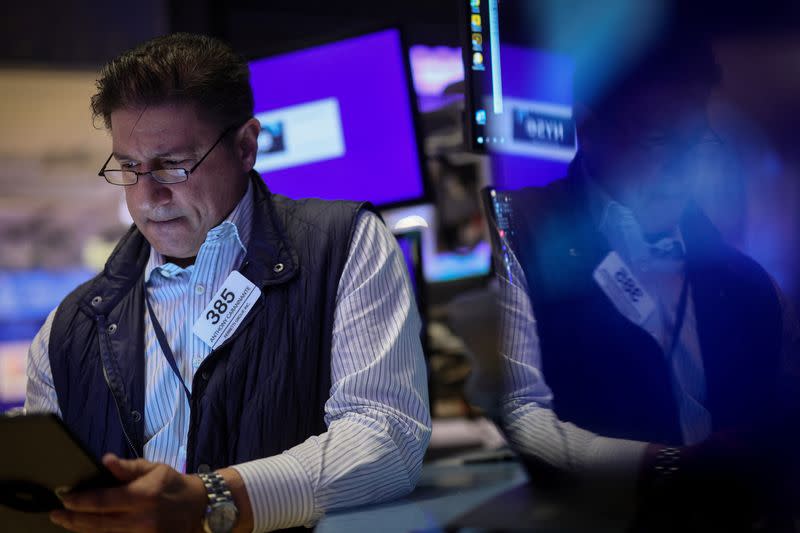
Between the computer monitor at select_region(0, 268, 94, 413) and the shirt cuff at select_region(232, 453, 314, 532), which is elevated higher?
the computer monitor at select_region(0, 268, 94, 413)

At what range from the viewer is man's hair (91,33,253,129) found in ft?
4.64

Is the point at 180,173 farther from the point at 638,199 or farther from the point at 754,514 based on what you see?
the point at 754,514

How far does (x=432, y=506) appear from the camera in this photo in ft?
2.54

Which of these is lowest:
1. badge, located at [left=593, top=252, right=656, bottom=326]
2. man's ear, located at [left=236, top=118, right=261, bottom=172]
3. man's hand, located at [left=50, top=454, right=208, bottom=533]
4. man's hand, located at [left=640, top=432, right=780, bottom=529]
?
man's hand, located at [left=50, top=454, right=208, bottom=533]

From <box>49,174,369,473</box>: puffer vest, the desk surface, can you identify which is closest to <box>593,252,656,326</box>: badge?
the desk surface

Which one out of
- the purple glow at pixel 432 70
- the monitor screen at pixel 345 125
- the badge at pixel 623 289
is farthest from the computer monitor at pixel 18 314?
the badge at pixel 623 289

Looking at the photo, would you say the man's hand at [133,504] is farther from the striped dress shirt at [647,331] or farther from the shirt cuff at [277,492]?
the striped dress shirt at [647,331]

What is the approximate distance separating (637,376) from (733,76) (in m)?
0.19

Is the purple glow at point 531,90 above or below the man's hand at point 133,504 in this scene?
above

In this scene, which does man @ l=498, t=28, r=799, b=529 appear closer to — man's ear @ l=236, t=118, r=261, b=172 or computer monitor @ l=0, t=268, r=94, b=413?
man's ear @ l=236, t=118, r=261, b=172

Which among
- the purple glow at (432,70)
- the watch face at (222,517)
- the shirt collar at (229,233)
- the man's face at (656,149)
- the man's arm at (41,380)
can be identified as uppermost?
the purple glow at (432,70)

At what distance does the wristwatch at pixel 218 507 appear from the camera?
1.03m

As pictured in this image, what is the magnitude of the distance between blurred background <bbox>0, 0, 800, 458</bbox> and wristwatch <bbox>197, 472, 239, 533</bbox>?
1.10 ft

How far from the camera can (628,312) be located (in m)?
0.54
